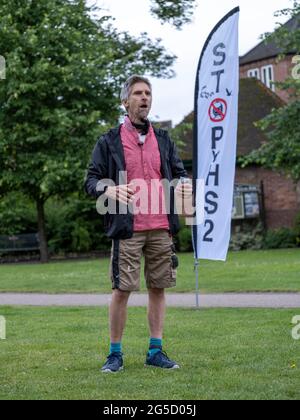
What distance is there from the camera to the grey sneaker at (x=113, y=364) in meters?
6.21

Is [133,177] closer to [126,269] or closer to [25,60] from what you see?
[126,269]

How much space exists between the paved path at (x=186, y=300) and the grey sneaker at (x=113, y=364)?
16.3 feet

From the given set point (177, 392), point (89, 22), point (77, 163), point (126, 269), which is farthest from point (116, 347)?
point (89, 22)

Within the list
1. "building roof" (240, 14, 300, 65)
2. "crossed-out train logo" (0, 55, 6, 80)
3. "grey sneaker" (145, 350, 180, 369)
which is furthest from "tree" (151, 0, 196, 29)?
"building roof" (240, 14, 300, 65)

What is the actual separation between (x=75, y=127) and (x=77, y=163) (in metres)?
1.92

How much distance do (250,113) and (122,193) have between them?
110 ft

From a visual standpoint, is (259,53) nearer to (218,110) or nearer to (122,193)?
(218,110)

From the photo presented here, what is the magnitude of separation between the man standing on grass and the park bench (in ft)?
85.0

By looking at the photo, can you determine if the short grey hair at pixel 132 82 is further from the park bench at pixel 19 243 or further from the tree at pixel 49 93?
the park bench at pixel 19 243

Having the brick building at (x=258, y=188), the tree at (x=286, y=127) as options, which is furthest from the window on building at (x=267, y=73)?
the tree at (x=286, y=127)

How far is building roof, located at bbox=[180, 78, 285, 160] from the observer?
36844 mm

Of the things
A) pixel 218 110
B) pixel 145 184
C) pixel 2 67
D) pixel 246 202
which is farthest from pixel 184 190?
pixel 246 202

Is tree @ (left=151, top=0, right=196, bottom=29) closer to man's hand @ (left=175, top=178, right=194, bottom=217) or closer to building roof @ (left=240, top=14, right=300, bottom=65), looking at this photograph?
man's hand @ (left=175, top=178, right=194, bottom=217)

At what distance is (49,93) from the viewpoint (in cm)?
2712
